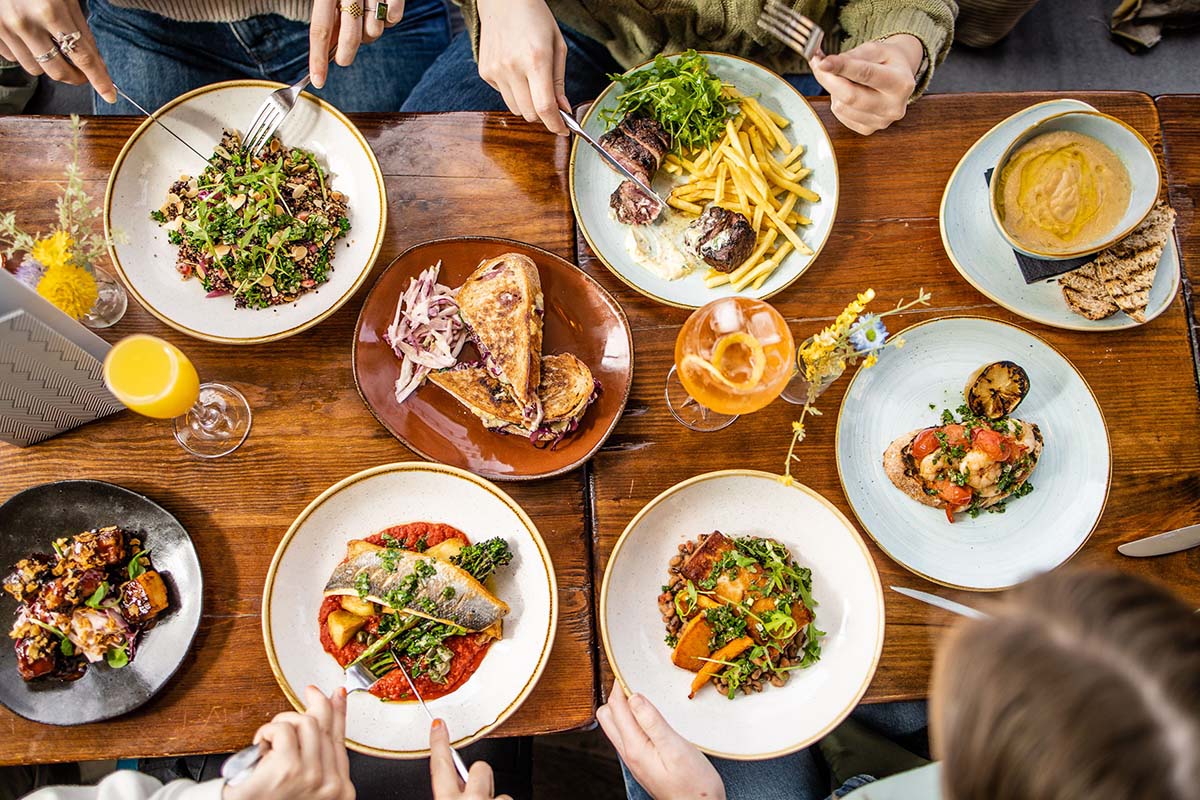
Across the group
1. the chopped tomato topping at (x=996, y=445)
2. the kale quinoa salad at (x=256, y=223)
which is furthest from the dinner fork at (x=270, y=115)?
the chopped tomato topping at (x=996, y=445)

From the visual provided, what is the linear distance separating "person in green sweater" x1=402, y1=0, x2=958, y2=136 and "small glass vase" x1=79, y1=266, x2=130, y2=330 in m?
1.06

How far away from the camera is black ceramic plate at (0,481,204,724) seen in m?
1.68

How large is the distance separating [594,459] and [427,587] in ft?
1.64

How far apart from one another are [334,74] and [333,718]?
206 centimetres

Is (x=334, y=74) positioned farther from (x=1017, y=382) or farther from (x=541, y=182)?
(x=1017, y=382)

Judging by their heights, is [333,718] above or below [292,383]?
below

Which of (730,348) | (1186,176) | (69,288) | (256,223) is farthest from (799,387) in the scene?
(69,288)

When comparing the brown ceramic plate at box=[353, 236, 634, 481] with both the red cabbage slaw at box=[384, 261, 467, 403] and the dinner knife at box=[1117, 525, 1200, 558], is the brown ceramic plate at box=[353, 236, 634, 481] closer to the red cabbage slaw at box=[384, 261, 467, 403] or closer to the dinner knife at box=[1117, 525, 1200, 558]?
the red cabbage slaw at box=[384, 261, 467, 403]

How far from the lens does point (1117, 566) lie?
1950 mm

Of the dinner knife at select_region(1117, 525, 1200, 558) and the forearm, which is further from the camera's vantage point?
the forearm

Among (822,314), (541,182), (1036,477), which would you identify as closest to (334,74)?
(541,182)

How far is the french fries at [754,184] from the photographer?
199 centimetres

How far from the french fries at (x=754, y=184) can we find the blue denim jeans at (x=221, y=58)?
1188 mm

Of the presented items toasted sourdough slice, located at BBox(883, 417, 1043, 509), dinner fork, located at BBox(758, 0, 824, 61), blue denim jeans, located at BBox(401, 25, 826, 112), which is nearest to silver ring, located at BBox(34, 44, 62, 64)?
blue denim jeans, located at BBox(401, 25, 826, 112)
